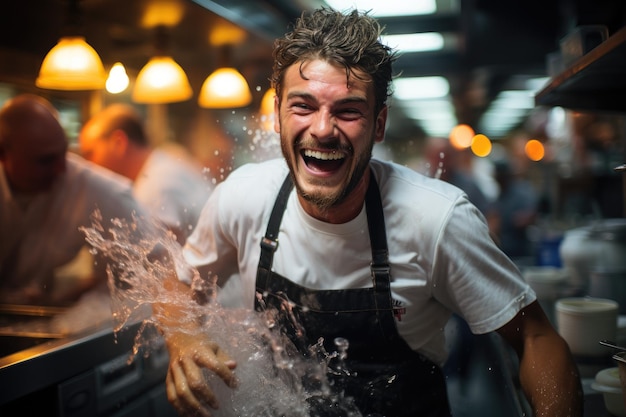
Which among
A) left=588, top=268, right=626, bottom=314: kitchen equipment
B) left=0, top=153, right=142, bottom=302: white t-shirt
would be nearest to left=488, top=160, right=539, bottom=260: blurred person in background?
left=588, top=268, right=626, bottom=314: kitchen equipment

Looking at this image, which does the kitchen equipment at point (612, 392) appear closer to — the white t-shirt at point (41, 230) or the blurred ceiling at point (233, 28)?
the blurred ceiling at point (233, 28)

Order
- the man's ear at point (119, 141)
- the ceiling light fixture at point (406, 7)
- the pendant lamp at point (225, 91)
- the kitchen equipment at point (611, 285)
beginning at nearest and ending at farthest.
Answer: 1. the kitchen equipment at point (611, 285)
2. the man's ear at point (119, 141)
3. the pendant lamp at point (225, 91)
4. the ceiling light fixture at point (406, 7)

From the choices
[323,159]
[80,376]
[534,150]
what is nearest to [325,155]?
[323,159]

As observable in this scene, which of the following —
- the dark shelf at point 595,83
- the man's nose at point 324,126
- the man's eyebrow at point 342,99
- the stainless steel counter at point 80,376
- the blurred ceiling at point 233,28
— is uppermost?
the blurred ceiling at point 233,28

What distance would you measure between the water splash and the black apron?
0.08ft

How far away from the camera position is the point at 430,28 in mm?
4617

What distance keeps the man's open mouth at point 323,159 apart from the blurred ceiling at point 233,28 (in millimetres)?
1505

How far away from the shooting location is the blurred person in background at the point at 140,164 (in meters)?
2.63

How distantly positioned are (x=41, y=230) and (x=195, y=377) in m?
1.77

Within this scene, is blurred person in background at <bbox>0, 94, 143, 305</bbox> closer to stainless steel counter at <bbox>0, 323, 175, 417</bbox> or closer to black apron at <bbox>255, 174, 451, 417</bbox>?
stainless steel counter at <bbox>0, 323, 175, 417</bbox>

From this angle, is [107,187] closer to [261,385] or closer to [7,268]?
[7,268]

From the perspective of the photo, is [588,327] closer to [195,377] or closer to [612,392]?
[612,392]

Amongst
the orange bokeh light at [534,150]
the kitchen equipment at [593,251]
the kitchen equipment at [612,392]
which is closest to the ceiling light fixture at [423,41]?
the kitchen equipment at [593,251]

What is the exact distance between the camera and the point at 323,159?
142 centimetres
